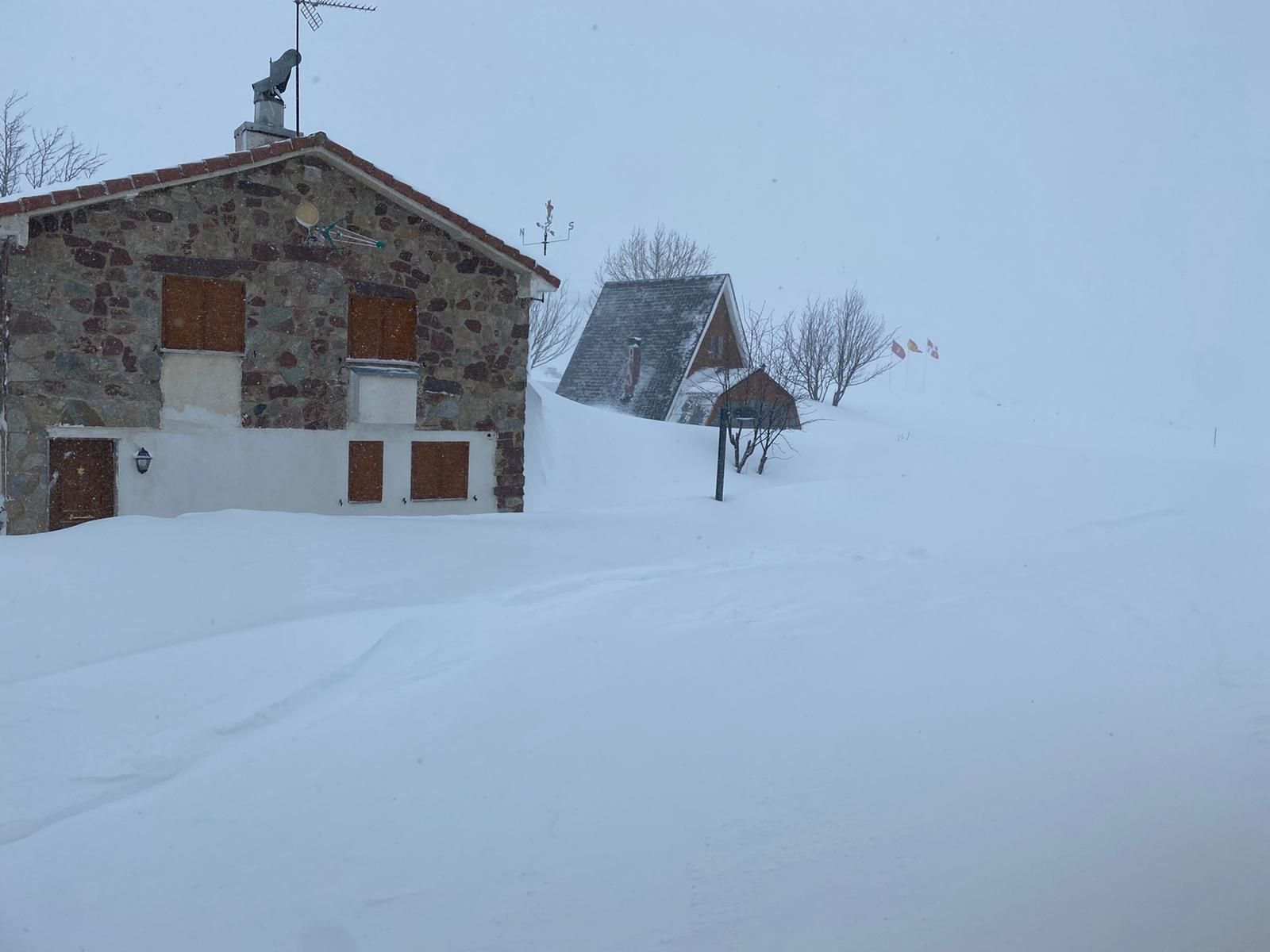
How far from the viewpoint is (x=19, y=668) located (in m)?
8.09

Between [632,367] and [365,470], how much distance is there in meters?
17.8

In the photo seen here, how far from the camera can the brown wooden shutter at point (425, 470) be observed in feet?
54.9

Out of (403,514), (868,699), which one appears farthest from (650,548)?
(868,699)

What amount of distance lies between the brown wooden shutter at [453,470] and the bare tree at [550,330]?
34.5 m

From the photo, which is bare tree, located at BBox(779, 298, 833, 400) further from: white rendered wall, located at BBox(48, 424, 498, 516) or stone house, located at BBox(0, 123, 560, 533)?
white rendered wall, located at BBox(48, 424, 498, 516)

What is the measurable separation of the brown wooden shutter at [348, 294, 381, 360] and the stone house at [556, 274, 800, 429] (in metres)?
14.9

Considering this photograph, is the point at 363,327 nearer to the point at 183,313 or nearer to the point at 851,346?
the point at 183,313

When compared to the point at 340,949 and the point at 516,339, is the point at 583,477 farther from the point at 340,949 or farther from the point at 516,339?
the point at 340,949

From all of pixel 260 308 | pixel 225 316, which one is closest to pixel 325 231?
pixel 260 308

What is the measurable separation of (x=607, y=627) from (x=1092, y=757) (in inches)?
186

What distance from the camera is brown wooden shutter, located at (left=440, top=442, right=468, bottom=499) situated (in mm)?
17016

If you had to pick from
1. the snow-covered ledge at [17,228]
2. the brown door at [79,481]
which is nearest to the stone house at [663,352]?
the brown door at [79,481]

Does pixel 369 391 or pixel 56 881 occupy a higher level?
pixel 369 391

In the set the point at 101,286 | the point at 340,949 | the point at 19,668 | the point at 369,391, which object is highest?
the point at 101,286
